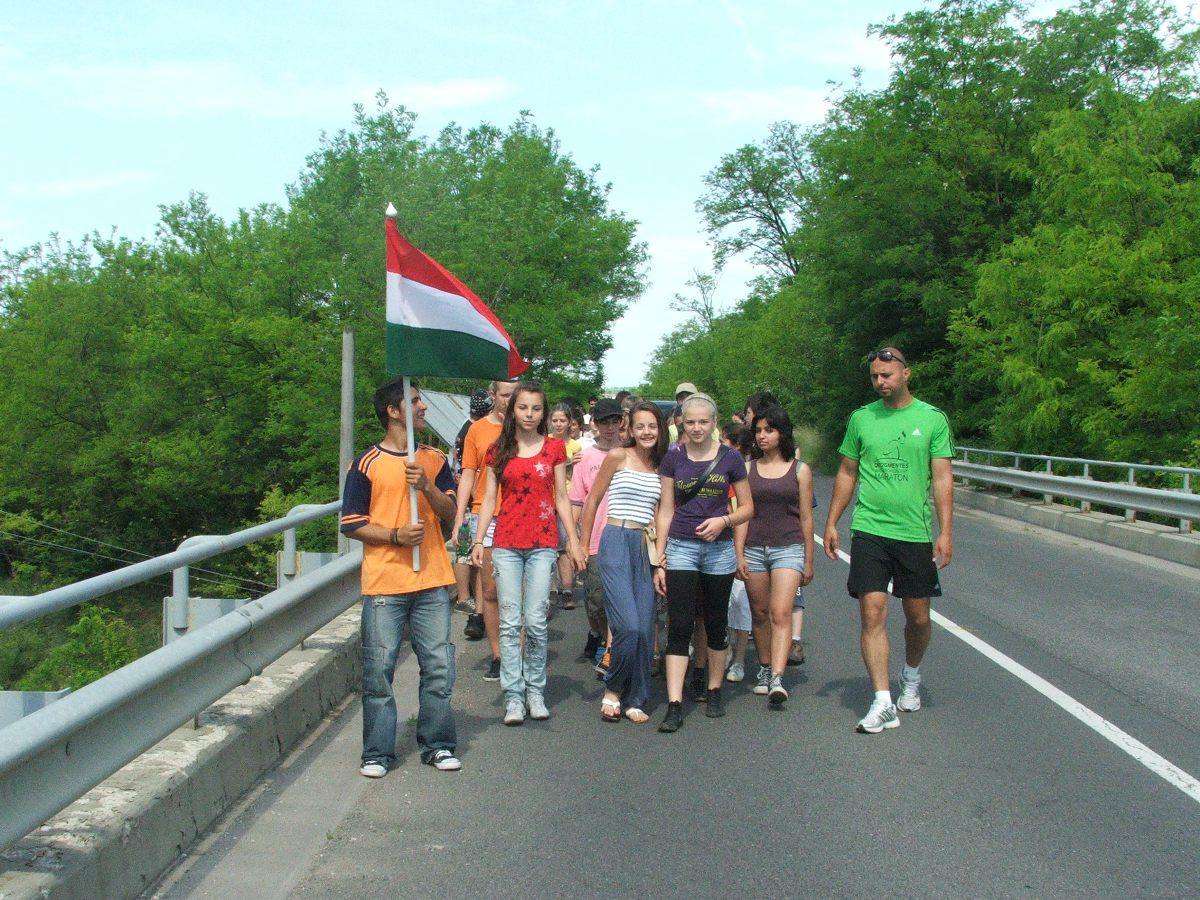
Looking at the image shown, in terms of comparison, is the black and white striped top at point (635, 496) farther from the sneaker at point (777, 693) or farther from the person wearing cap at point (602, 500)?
the sneaker at point (777, 693)

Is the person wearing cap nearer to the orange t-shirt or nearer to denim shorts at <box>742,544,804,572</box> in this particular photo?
the orange t-shirt

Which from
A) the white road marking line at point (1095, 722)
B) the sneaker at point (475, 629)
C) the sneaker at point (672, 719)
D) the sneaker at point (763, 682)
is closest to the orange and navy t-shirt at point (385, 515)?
the sneaker at point (672, 719)

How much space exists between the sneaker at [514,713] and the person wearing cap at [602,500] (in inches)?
44.8

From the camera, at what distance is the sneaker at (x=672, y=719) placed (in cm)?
684

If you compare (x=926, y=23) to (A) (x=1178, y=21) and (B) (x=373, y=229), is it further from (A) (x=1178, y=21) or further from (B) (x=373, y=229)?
(B) (x=373, y=229)

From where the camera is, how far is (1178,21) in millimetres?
29562

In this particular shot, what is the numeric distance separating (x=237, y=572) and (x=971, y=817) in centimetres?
4682

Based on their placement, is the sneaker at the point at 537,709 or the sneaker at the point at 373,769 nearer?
the sneaker at the point at 373,769

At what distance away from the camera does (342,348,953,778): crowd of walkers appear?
6.17 meters

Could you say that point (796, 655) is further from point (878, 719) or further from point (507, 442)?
point (507, 442)

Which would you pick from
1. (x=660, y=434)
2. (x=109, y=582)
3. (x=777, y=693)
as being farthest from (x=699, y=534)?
(x=109, y=582)

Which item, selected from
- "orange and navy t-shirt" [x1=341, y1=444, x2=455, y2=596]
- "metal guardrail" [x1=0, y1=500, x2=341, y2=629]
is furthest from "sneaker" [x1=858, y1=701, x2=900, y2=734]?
"metal guardrail" [x1=0, y1=500, x2=341, y2=629]

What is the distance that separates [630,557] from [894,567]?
4.63 feet

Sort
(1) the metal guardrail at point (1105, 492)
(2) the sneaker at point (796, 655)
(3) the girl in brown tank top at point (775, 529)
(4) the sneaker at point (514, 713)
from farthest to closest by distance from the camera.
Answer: (1) the metal guardrail at point (1105, 492) → (2) the sneaker at point (796, 655) → (3) the girl in brown tank top at point (775, 529) → (4) the sneaker at point (514, 713)
